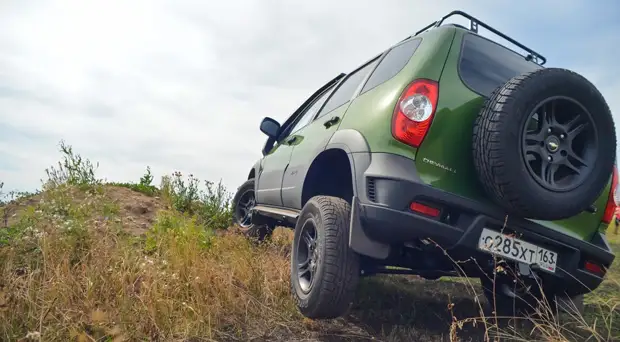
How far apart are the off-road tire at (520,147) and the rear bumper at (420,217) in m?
0.12

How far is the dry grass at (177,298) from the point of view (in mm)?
2059

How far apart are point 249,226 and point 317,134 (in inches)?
88.6

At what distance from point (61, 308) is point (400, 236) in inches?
65.3

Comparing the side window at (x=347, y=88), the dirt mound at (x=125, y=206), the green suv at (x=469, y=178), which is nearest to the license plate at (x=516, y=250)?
the green suv at (x=469, y=178)

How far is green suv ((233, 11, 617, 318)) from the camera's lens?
2.02 metres

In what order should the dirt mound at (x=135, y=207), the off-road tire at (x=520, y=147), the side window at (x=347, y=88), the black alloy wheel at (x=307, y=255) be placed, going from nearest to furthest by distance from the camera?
1. the off-road tire at (x=520, y=147)
2. the black alloy wheel at (x=307, y=255)
3. the side window at (x=347, y=88)
4. the dirt mound at (x=135, y=207)

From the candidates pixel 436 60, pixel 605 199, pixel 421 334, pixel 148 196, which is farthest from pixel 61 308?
pixel 148 196

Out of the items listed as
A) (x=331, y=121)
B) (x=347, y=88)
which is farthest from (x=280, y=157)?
(x=331, y=121)

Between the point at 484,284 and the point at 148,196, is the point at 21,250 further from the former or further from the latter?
the point at 148,196

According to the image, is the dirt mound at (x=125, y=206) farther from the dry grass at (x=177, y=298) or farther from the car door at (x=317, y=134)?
the car door at (x=317, y=134)

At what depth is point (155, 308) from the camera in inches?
86.8

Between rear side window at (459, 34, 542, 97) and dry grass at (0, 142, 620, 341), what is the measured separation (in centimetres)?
110

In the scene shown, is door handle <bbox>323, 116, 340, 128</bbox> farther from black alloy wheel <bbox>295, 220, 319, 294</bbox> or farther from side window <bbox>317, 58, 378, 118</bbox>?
black alloy wheel <bbox>295, 220, 319, 294</bbox>

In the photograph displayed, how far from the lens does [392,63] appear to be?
267 centimetres
